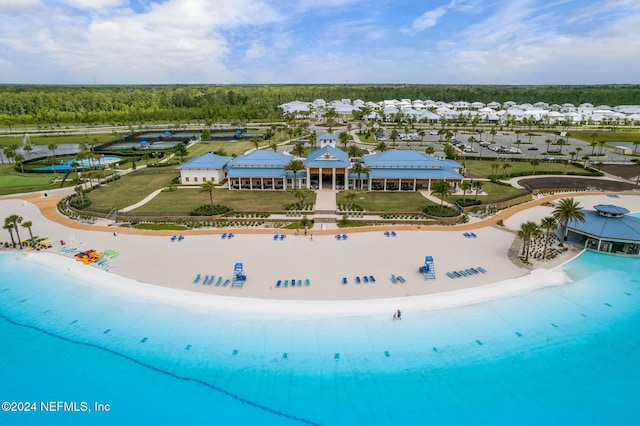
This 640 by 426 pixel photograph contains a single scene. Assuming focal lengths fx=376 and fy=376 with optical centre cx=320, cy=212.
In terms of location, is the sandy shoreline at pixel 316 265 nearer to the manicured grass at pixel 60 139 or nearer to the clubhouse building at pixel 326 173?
the clubhouse building at pixel 326 173

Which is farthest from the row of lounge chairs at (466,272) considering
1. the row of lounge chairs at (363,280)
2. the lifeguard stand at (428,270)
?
the row of lounge chairs at (363,280)

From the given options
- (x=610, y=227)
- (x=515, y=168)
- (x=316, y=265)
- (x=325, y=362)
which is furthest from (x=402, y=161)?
(x=325, y=362)

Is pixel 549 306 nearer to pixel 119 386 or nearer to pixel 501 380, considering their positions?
pixel 501 380

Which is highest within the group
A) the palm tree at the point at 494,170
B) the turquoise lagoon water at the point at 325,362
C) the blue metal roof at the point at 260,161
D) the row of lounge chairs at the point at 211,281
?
the blue metal roof at the point at 260,161

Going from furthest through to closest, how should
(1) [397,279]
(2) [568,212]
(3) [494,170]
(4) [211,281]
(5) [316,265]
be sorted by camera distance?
(3) [494,170]
(2) [568,212]
(5) [316,265]
(1) [397,279]
(4) [211,281]

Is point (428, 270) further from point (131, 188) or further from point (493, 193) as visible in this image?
point (131, 188)

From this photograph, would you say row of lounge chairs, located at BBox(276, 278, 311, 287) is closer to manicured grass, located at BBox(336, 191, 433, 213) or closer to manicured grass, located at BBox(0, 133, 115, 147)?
manicured grass, located at BBox(336, 191, 433, 213)
